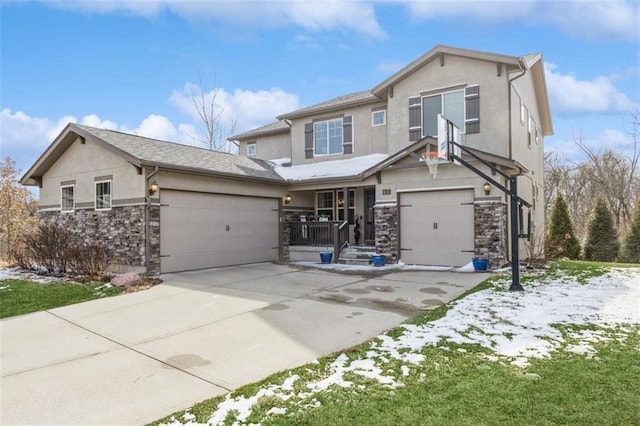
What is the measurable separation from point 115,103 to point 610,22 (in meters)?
23.4

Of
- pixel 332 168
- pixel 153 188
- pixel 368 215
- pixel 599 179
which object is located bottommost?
pixel 368 215

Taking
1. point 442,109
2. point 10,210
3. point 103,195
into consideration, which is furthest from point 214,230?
point 10,210

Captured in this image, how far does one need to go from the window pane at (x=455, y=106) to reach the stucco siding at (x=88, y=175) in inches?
394

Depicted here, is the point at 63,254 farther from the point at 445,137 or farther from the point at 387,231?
the point at 445,137

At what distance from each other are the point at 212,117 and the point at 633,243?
25.9 metres

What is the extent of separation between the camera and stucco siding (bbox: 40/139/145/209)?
11.2 metres

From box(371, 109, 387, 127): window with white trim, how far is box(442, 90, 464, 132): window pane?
98.0 inches

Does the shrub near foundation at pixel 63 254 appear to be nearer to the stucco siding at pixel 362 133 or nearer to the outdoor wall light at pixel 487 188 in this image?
Answer: the stucco siding at pixel 362 133

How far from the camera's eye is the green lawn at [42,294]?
8062mm

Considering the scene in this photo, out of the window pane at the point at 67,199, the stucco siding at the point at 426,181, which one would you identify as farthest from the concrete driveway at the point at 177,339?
the window pane at the point at 67,199

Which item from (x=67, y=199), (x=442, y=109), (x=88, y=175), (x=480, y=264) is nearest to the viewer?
(x=480, y=264)

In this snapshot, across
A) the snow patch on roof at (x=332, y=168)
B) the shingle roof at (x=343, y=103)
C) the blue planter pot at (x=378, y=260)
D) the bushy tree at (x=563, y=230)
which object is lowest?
the blue planter pot at (x=378, y=260)

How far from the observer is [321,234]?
47.7 feet

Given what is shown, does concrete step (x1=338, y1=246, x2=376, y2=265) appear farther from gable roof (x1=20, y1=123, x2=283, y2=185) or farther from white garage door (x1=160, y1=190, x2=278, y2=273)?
gable roof (x1=20, y1=123, x2=283, y2=185)
